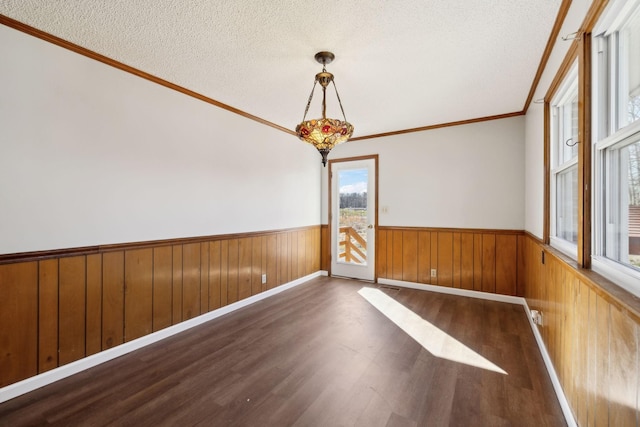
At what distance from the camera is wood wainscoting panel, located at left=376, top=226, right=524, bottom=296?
3707 millimetres

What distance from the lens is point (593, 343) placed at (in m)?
1.28

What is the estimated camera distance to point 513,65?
245 cm

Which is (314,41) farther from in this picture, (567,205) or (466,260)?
(466,260)

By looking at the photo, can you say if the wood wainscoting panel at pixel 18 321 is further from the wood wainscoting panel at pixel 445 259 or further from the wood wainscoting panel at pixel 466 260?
the wood wainscoting panel at pixel 466 260

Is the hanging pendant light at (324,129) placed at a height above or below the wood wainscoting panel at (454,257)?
above

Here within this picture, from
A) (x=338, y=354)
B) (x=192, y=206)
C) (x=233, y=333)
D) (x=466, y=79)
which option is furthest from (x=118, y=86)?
(x=466, y=79)

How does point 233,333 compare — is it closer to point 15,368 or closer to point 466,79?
point 15,368

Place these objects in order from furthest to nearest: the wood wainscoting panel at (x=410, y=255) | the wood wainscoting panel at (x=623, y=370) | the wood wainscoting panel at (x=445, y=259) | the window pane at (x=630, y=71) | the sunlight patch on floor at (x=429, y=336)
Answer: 1. the wood wainscoting panel at (x=410, y=255)
2. the wood wainscoting panel at (x=445, y=259)
3. the sunlight patch on floor at (x=429, y=336)
4. the window pane at (x=630, y=71)
5. the wood wainscoting panel at (x=623, y=370)

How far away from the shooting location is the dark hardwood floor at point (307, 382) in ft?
5.50

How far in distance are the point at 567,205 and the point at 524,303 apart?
6.32 feet

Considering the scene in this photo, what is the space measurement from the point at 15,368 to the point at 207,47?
102 inches

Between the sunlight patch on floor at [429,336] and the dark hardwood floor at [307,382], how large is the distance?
0.19ft

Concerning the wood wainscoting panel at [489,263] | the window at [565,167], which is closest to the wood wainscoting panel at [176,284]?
the window at [565,167]

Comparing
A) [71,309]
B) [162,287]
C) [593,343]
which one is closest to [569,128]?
[593,343]
